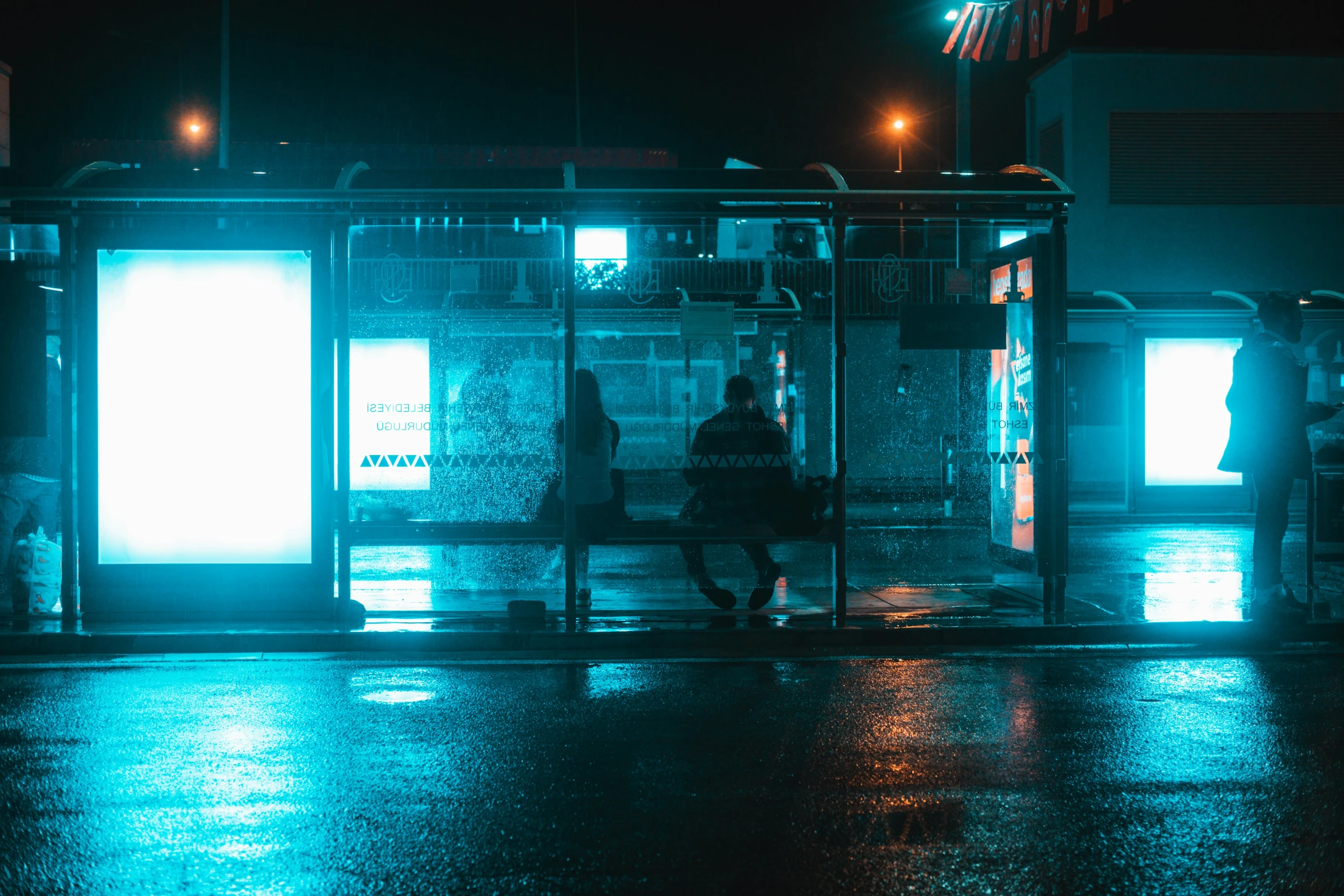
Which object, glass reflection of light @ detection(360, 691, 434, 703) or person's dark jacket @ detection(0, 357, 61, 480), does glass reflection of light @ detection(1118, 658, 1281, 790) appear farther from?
person's dark jacket @ detection(0, 357, 61, 480)

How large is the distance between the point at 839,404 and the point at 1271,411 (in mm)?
2933

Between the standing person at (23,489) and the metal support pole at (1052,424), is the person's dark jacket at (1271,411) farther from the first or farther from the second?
the standing person at (23,489)

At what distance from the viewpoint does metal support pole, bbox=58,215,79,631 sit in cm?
842

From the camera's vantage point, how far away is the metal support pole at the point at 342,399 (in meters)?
8.44

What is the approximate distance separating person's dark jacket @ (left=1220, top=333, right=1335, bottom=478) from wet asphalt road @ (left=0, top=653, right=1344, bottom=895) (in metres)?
1.92

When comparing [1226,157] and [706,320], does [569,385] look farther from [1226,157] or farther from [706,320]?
[1226,157]

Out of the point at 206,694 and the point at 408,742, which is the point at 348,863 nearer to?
the point at 408,742

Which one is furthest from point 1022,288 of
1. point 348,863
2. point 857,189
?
point 348,863

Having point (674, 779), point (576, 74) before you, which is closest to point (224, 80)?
point (576, 74)

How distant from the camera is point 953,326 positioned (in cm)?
901

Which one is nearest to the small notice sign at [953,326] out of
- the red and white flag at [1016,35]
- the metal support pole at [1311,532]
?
the metal support pole at [1311,532]

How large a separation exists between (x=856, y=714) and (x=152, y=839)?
10.2 feet

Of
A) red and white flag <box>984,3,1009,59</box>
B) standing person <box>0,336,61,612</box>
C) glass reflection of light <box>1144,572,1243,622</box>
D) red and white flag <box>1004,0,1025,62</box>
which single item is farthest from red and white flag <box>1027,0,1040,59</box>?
standing person <box>0,336,61,612</box>

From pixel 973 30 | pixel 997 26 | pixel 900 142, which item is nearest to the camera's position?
pixel 997 26
